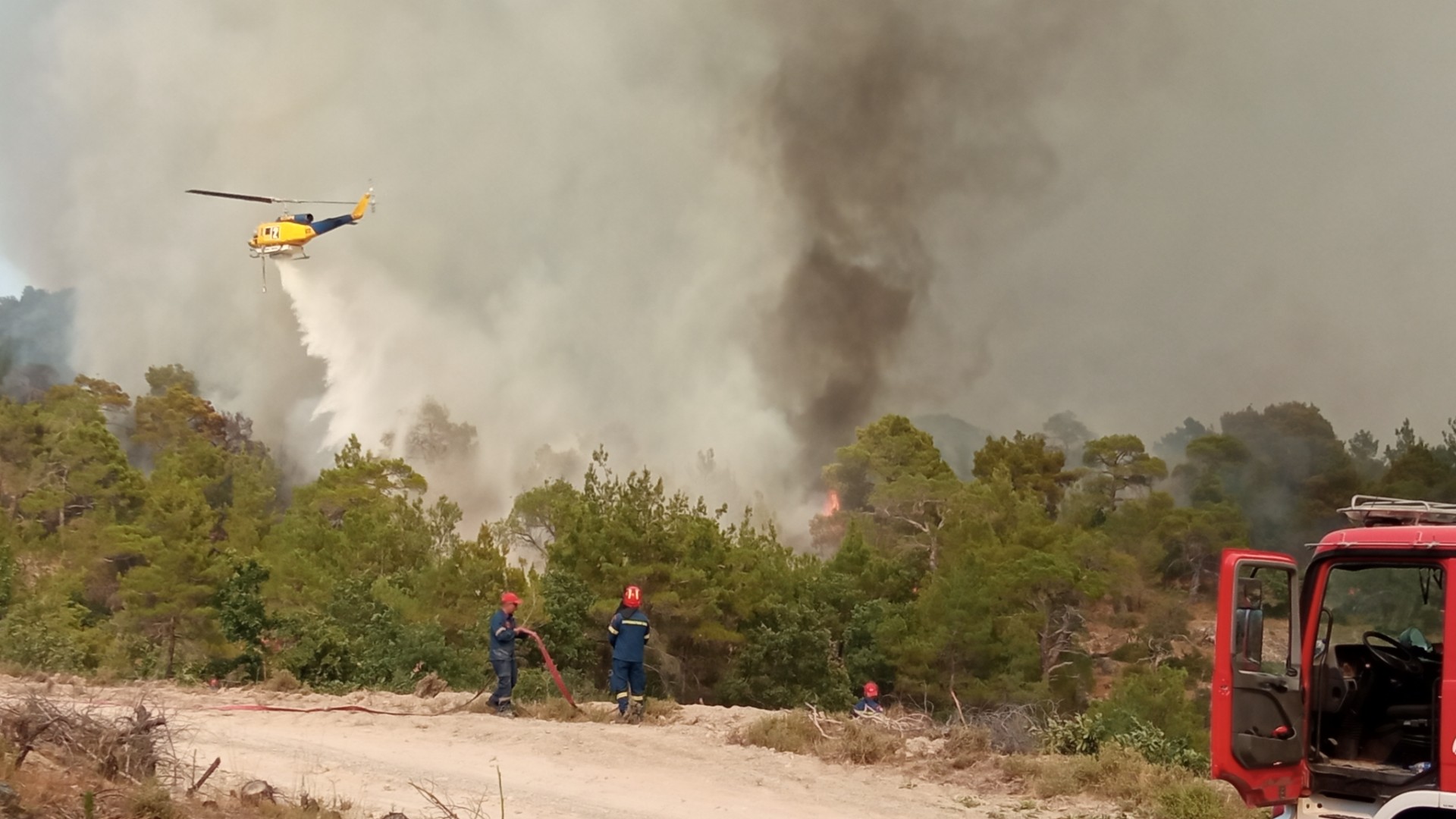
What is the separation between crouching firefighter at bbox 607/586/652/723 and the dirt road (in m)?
0.45

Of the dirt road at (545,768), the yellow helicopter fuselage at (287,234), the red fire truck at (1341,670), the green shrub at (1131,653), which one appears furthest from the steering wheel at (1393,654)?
the yellow helicopter fuselage at (287,234)

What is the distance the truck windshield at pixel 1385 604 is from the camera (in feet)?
22.1

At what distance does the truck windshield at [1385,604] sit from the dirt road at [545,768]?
3.92 meters

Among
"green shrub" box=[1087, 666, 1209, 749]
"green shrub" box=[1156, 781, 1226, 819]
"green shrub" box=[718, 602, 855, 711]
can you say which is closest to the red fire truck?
"green shrub" box=[1156, 781, 1226, 819]

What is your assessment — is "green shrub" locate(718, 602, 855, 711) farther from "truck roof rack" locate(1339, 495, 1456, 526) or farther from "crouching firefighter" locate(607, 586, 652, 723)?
"truck roof rack" locate(1339, 495, 1456, 526)

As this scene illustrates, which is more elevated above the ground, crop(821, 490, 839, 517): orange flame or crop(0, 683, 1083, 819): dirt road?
crop(821, 490, 839, 517): orange flame

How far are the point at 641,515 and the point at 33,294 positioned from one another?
87593 millimetres

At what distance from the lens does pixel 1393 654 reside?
7.03m

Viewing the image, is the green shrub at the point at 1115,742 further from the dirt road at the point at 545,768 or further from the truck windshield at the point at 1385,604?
the truck windshield at the point at 1385,604

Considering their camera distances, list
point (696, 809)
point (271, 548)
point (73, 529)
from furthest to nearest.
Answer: point (73, 529) → point (271, 548) → point (696, 809)

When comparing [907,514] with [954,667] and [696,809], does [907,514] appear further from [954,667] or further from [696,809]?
[696,809]

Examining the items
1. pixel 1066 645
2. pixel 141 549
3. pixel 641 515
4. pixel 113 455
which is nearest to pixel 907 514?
pixel 1066 645

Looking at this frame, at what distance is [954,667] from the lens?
103 feet

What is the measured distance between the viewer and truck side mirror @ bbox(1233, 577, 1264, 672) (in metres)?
6.68
